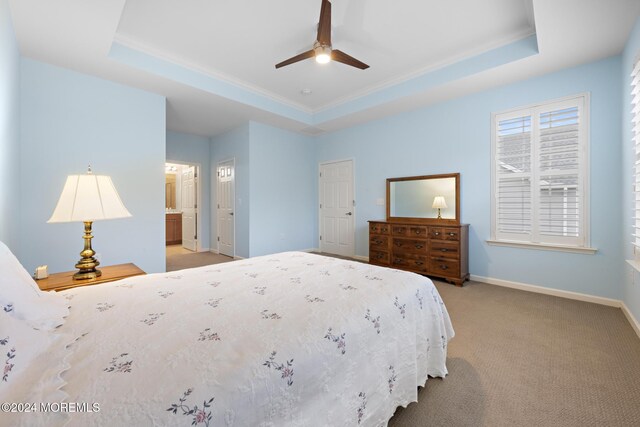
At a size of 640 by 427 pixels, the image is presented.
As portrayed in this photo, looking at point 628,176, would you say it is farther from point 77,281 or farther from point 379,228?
point 77,281

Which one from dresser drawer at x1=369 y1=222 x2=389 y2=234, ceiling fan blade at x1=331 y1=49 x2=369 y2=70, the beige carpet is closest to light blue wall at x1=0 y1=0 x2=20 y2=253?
ceiling fan blade at x1=331 y1=49 x2=369 y2=70

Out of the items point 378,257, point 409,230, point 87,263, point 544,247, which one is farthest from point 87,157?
point 544,247

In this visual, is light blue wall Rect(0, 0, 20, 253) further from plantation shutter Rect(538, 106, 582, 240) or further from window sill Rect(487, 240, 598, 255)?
plantation shutter Rect(538, 106, 582, 240)

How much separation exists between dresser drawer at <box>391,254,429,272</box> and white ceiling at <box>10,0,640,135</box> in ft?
7.67

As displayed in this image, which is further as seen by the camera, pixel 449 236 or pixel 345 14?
pixel 449 236

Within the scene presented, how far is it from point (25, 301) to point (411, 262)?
393 cm

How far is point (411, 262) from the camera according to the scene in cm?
404

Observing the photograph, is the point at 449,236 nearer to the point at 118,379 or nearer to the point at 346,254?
the point at 346,254

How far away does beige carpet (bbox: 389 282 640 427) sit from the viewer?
1.45 metres

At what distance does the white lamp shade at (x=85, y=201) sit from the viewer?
178cm

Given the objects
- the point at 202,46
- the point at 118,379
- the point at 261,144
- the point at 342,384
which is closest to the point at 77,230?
the point at 202,46

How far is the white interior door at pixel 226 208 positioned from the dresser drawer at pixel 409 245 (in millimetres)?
3186

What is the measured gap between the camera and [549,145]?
3287mm

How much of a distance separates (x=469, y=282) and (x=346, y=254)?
7.74 ft
